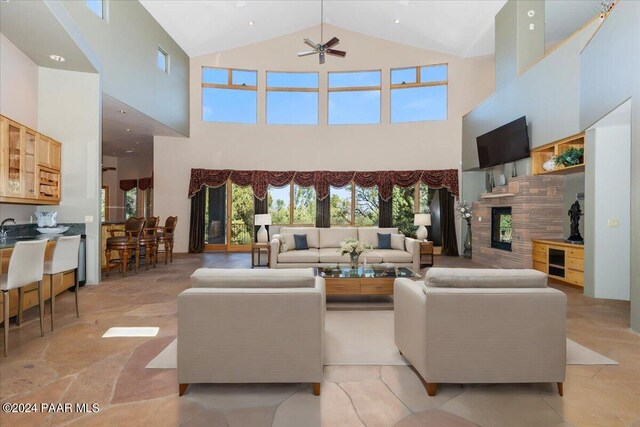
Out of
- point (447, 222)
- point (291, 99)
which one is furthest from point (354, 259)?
point (291, 99)

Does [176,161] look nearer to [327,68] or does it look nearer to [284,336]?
[327,68]

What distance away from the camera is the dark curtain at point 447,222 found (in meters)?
9.55

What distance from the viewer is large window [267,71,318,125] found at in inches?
406

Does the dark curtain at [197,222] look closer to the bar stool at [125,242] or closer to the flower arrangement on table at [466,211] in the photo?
the bar stool at [125,242]

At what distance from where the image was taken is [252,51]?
33.5ft

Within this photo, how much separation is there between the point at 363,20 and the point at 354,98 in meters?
2.03

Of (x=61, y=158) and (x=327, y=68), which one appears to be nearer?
(x=61, y=158)

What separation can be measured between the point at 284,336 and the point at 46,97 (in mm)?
5923

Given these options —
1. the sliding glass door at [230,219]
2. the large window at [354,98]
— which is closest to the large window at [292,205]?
the sliding glass door at [230,219]

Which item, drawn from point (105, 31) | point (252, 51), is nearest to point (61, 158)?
point (105, 31)

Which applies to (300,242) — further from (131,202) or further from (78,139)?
(131,202)

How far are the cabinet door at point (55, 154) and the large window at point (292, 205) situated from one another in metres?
5.52

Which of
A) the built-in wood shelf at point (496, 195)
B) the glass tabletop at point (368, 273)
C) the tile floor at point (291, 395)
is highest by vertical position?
the built-in wood shelf at point (496, 195)

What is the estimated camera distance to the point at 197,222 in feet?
32.9
